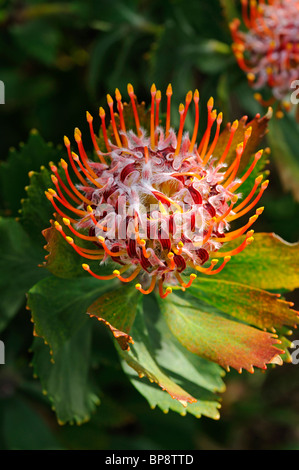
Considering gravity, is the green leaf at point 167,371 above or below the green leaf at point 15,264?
below

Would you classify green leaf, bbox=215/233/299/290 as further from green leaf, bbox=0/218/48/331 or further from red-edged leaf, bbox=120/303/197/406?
green leaf, bbox=0/218/48/331

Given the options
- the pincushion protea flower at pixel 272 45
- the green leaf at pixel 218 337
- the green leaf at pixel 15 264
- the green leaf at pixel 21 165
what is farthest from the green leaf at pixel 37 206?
the pincushion protea flower at pixel 272 45

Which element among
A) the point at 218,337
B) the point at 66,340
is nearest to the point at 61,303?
the point at 66,340

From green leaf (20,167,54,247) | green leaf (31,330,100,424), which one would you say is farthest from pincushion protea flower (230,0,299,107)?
green leaf (31,330,100,424)

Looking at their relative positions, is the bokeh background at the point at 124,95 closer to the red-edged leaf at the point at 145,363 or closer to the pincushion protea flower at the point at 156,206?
the red-edged leaf at the point at 145,363

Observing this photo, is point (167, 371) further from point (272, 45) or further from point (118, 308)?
point (272, 45)
